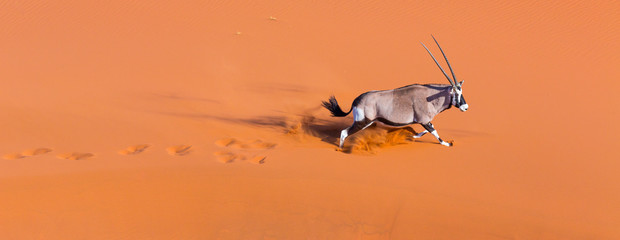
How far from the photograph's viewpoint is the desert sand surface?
534 centimetres

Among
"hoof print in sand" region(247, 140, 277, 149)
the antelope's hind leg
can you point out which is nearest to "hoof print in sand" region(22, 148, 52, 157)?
"hoof print in sand" region(247, 140, 277, 149)

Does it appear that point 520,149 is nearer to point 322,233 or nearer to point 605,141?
point 605,141

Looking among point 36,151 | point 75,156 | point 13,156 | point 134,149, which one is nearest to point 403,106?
point 134,149

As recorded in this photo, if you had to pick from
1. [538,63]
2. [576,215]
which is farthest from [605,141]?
[538,63]

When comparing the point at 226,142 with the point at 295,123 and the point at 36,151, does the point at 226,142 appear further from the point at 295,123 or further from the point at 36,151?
the point at 36,151

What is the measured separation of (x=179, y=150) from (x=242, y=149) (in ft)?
2.99

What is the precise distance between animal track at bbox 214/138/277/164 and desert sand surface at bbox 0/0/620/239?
4cm

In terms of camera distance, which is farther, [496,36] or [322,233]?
[496,36]

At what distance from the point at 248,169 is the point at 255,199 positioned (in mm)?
712

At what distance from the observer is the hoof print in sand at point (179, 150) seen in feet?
22.6

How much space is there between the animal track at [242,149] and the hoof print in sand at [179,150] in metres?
0.44

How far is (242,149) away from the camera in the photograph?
7137 millimetres

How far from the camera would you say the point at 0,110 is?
28.7ft

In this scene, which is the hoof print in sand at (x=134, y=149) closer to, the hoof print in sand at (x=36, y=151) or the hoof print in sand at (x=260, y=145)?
the hoof print in sand at (x=36, y=151)
